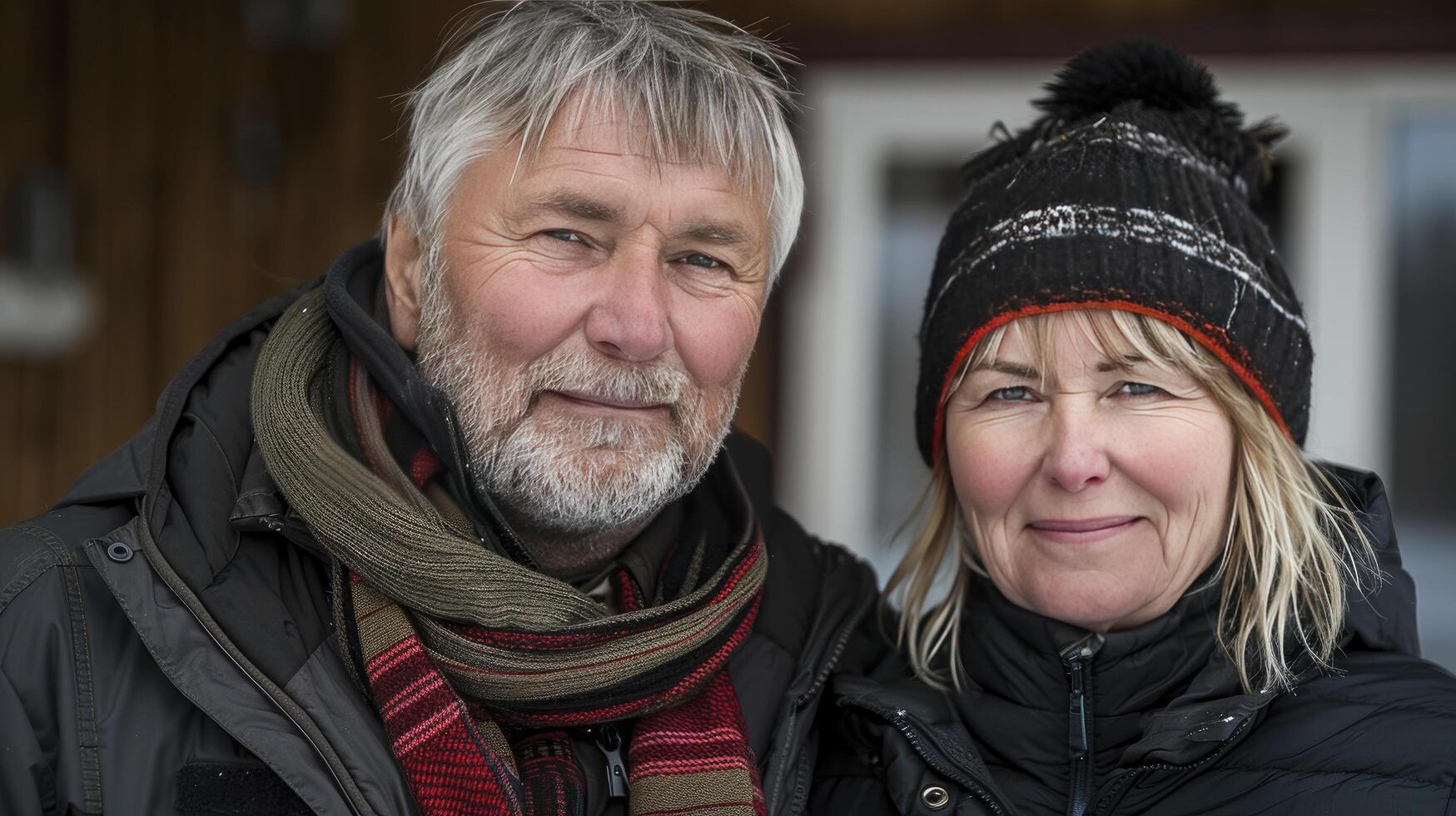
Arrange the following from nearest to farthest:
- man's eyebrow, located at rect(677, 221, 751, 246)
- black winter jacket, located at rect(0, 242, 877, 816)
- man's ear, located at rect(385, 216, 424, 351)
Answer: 1. black winter jacket, located at rect(0, 242, 877, 816)
2. man's eyebrow, located at rect(677, 221, 751, 246)
3. man's ear, located at rect(385, 216, 424, 351)

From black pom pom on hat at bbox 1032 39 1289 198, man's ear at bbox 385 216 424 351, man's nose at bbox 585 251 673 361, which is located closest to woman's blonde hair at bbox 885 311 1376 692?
black pom pom on hat at bbox 1032 39 1289 198

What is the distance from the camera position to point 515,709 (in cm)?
171

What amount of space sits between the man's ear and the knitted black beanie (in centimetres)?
72

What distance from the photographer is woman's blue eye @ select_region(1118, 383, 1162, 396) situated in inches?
69.3

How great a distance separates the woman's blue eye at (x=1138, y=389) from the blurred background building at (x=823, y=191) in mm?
2188

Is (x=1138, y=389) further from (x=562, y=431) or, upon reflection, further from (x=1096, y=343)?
(x=562, y=431)

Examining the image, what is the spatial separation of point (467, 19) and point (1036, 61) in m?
2.26

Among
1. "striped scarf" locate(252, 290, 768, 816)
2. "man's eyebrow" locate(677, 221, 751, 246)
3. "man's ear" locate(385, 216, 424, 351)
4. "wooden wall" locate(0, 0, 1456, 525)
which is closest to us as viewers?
"striped scarf" locate(252, 290, 768, 816)

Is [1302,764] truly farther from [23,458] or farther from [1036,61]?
[23,458]

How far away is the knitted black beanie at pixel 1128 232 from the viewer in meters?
1.74

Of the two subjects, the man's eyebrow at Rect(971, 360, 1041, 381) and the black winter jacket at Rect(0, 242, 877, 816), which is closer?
the black winter jacket at Rect(0, 242, 877, 816)

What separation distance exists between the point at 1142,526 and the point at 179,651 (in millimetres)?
1158

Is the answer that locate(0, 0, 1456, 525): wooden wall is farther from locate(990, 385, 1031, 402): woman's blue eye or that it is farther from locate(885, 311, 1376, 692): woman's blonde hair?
locate(885, 311, 1376, 692): woman's blonde hair

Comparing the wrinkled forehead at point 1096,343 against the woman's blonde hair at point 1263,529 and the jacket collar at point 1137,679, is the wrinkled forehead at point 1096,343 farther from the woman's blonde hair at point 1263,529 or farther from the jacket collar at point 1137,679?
the jacket collar at point 1137,679
